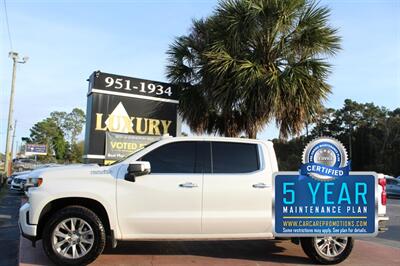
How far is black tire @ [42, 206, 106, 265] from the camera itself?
21.9 feet

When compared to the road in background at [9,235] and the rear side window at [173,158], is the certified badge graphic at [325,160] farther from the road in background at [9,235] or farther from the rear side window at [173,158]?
the road in background at [9,235]

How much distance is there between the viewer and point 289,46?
1416 centimetres

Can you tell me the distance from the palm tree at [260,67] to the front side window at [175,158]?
6098 mm

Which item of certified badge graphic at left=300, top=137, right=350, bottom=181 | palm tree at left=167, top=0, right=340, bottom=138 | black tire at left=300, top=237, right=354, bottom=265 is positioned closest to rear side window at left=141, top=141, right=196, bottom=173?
certified badge graphic at left=300, top=137, right=350, bottom=181

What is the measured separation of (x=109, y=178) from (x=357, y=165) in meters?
60.3

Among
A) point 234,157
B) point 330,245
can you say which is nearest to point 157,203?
point 234,157

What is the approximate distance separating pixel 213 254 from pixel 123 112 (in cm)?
604

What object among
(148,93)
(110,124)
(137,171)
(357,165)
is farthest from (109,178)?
(357,165)

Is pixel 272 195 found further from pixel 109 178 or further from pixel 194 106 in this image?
pixel 194 106

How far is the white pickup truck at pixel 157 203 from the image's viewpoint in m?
6.78

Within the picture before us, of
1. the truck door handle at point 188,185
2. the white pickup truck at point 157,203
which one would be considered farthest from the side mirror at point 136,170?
the truck door handle at point 188,185

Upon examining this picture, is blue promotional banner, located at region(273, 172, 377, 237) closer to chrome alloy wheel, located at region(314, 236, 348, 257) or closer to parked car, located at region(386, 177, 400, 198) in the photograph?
chrome alloy wheel, located at region(314, 236, 348, 257)

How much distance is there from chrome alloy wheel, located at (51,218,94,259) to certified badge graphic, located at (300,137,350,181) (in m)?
3.10

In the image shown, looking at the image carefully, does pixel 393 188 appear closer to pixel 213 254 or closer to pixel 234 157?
pixel 213 254
